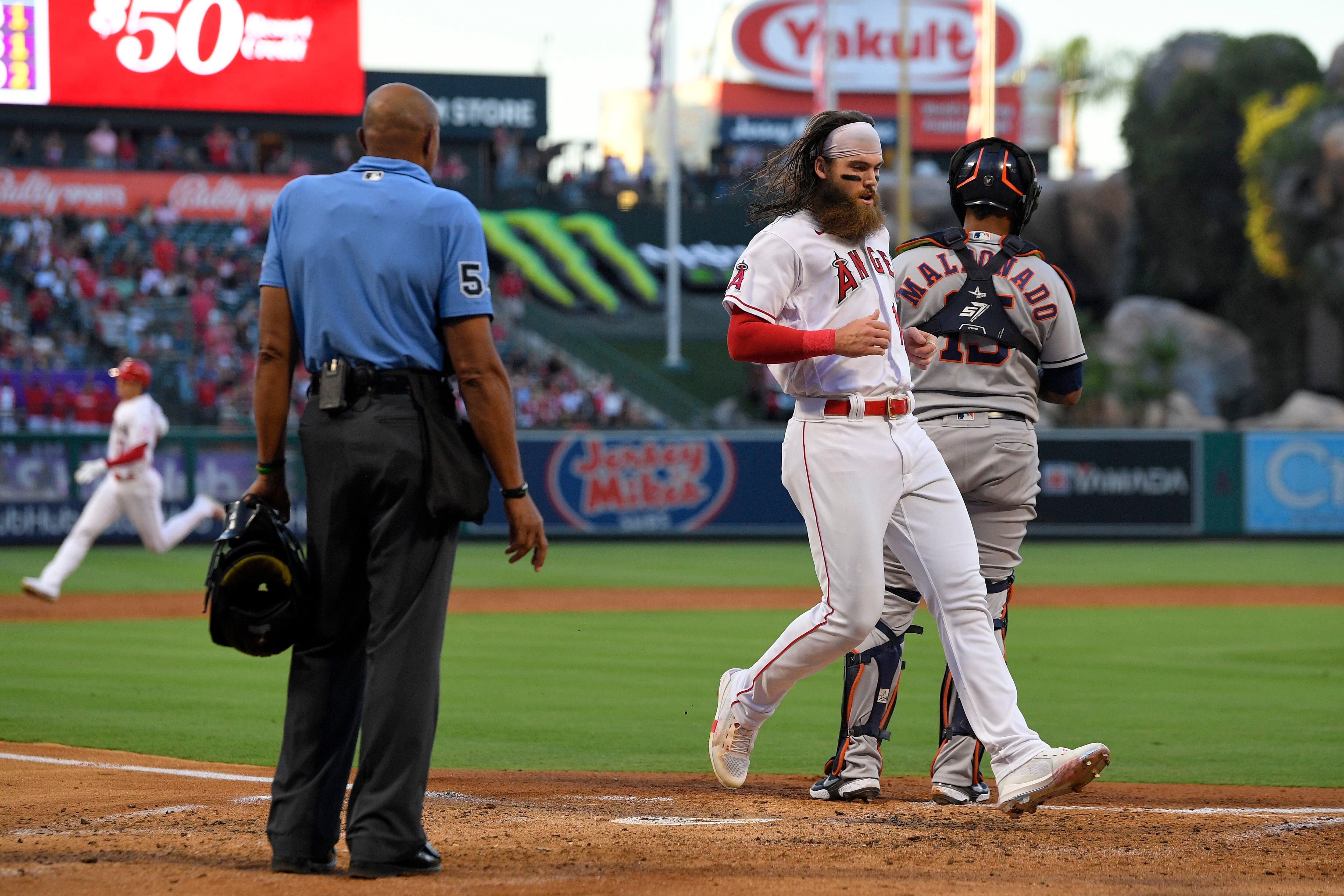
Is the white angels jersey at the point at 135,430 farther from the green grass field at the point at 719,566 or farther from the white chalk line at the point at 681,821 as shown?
the white chalk line at the point at 681,821

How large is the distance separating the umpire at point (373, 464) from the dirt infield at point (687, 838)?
0.73 feet

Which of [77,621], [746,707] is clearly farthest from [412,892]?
[77,621]

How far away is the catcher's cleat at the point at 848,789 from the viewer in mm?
5285

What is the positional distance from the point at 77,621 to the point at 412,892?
391 inches

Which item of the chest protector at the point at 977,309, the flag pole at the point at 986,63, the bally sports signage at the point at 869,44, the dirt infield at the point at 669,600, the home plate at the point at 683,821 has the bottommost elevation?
the dirt infield at the point at 669,600

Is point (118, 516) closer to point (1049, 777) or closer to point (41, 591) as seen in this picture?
point (41, 591)

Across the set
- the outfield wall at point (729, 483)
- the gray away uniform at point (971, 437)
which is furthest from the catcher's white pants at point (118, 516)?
the gray away uniform at point (971, 437)

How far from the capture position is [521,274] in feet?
129

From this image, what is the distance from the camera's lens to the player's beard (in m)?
4.82

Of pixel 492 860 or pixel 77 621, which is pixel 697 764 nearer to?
pixel 492 860

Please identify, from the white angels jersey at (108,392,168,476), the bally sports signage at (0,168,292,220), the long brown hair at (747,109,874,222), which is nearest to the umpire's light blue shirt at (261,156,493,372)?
the long brown hair at (747,109,874,222)

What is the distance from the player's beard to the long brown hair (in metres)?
0.04

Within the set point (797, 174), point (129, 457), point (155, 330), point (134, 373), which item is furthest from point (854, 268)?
point (155, 330)

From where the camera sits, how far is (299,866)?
392cm
